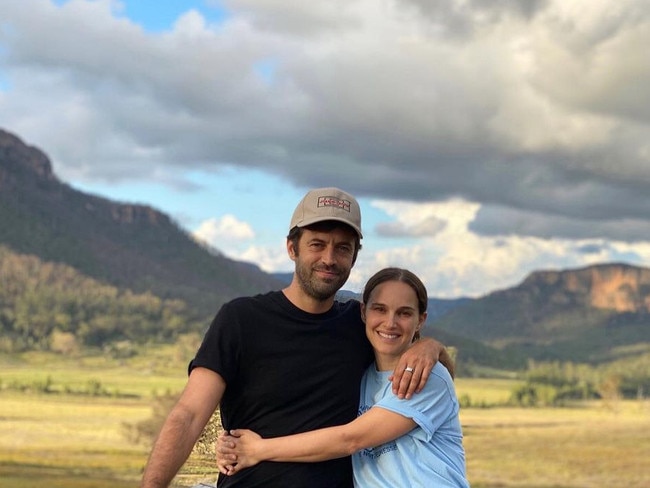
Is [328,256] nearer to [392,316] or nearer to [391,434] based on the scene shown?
[392,316]

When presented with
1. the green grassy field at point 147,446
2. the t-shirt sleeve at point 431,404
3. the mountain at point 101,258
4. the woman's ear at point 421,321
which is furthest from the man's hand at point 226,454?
the mountain at point 101,258

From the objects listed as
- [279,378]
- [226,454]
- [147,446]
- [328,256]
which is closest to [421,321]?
[328,256]

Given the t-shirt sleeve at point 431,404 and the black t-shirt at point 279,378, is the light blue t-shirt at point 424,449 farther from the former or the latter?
the black t-shirt at point 279,378

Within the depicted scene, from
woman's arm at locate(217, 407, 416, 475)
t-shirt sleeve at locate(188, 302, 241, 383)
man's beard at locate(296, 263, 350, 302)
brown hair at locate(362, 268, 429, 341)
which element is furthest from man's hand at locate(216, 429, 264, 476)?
brown hair at locate(362, 268, 429, 341)

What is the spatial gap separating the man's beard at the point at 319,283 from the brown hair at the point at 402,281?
0.14 m

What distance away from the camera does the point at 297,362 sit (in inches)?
173

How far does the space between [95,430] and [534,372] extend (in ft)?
247

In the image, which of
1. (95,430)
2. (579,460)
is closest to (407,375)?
(579,460)

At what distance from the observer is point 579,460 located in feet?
235

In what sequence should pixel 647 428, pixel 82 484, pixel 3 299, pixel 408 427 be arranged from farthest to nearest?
pixel 3 299, pixel 647 428, pixel 82 484, pixel 408 427

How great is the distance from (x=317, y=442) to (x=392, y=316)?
2.37 ft

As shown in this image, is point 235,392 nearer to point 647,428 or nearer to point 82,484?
point 82,484

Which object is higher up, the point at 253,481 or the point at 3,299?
the point at 3,299

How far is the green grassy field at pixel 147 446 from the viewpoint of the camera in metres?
62.5
